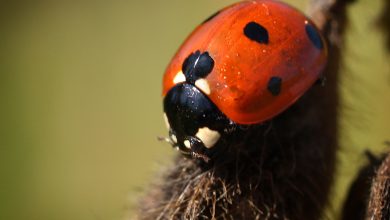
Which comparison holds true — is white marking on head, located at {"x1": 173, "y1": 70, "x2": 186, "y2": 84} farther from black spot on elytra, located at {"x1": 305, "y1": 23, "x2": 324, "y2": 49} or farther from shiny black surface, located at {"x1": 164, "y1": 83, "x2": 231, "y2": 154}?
black spot on elytra, located at {"x1": 305, "y1": 23, "x2": 324, "y2": 49}

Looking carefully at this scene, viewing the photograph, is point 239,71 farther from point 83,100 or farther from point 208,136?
point 83,100

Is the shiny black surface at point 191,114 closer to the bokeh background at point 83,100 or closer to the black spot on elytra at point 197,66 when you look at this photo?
the black spot on elytra at point 197,66

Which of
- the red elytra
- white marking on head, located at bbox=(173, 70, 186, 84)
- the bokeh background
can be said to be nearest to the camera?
the red elytra

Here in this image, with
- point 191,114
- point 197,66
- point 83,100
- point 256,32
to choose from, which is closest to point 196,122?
point 191,114

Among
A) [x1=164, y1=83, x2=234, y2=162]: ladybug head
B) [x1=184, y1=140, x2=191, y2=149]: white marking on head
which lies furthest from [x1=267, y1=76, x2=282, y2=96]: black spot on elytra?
[x1=184, y1=140, x2=191, y2=149]: white marking on head

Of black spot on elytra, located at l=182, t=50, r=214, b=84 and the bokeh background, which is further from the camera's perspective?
the bokeh background

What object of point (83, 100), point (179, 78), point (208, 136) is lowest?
point (83, 100)

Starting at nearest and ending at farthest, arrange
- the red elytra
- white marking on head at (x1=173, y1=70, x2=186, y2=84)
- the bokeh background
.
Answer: the red elytra
white marking on head at (x1=173, y1=70, x2=186, y2=84)
the bokeh background

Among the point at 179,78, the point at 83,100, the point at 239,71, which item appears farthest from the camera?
the point at 83,100
